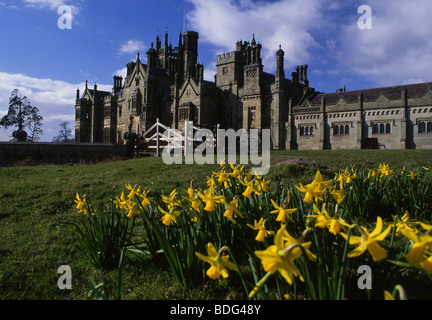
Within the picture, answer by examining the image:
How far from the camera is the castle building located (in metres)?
31.6

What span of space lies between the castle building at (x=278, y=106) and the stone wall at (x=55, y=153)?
20.3 meters

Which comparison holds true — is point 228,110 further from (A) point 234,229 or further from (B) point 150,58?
(A) point 234,229

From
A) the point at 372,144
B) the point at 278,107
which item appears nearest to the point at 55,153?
the point at 278,107

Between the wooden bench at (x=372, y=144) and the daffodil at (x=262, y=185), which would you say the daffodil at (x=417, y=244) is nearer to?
the daffodil at (x=262, y=185)

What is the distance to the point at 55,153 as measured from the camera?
19062 millimetres

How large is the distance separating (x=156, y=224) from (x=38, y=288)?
1.56 meters

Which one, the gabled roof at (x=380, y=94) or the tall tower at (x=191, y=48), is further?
the tall tower at (x=191, y=48)

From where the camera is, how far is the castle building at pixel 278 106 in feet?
104

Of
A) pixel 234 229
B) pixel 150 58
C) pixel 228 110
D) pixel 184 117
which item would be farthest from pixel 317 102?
pixel 234 229

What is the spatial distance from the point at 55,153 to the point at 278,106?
25.1 meters

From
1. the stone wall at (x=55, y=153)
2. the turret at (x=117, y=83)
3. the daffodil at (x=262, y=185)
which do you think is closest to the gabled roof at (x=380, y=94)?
the stone wall at (x=55, y=153)

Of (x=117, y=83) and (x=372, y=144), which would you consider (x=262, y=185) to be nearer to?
(x=372, y=144)

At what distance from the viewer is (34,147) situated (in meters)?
18.7

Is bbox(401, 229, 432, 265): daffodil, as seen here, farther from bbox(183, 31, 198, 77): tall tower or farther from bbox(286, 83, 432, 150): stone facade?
bbox(183, 31, 198, 77): tall tower
